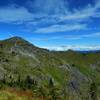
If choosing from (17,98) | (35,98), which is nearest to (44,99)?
(35,98)

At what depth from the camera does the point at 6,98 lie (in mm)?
19109

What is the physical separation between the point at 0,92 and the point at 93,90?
16399 centimetres

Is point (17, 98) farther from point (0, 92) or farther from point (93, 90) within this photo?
point (93, 90)

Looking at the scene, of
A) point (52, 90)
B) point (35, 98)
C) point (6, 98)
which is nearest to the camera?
point (6, 98)

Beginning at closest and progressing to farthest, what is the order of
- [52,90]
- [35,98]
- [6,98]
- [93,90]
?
[6,98] → [35,98] → [52,90] → [93,90]

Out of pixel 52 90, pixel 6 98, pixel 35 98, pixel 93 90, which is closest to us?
pixel 6 98

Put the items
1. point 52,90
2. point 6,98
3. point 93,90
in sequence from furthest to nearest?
point 93,90 → point 52,90 → point 6,98

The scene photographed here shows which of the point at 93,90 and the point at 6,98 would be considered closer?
the point at 6,98

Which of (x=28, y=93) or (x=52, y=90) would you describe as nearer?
(x=28, y=93)

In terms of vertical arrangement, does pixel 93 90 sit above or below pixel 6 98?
below

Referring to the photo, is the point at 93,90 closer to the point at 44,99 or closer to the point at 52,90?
the point at 52,90

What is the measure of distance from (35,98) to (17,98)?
165 cm

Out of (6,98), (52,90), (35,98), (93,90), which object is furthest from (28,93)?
(93,90)

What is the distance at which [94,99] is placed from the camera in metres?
180
